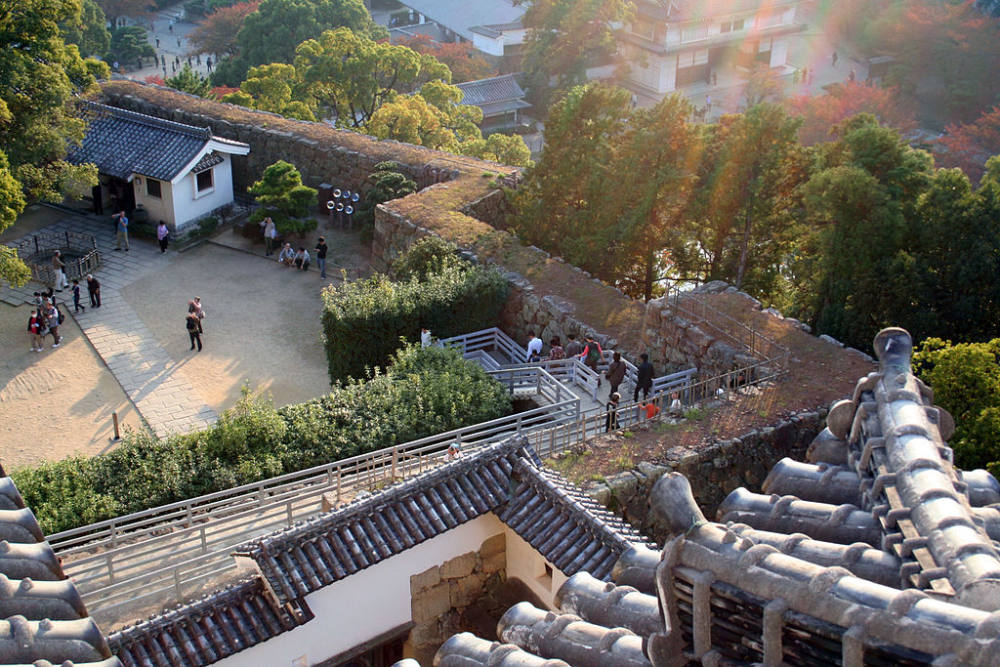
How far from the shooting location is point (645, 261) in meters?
23.8

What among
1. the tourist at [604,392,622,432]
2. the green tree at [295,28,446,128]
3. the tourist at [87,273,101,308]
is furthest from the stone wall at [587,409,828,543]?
the green tree at [295,28,446,128]

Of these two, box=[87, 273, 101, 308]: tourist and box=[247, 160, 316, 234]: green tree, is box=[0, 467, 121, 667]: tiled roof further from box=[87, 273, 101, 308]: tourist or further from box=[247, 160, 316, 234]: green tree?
box=[247, 160, 316, 234]: green tree

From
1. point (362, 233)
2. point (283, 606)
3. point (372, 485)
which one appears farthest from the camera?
point (362, 233)

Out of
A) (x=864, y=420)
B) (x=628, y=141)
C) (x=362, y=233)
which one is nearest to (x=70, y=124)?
(x=362, y=233)

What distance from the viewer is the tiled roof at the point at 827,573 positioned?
177 inches

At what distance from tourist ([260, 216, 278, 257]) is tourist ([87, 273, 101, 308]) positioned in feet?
16.4

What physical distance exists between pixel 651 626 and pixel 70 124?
24.7 metres

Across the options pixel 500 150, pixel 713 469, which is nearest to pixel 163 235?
pixel 500 150

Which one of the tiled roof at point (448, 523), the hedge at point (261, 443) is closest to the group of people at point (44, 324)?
the hedge at point (261, 443)

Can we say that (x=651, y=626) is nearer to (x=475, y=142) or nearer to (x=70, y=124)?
(x=70, y=124)

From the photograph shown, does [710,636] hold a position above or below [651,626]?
above

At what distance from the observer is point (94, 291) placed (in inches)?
1006

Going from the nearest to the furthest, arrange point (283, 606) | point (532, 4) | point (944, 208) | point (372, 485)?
point (283, 606), point (372, 485), point (944, 208), point (532, 4)

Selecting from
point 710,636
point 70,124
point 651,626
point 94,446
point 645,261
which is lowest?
point 94,446
